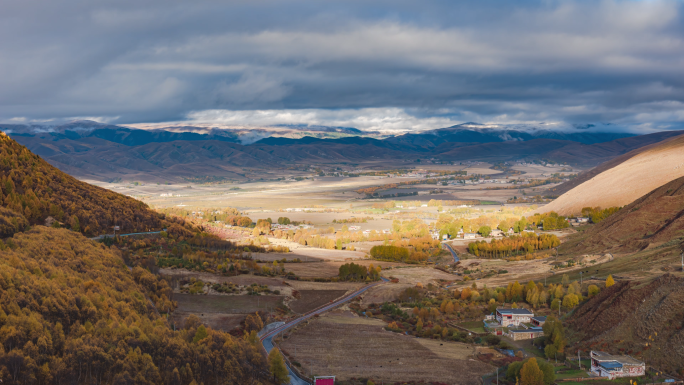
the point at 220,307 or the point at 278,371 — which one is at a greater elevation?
the point at 278,371

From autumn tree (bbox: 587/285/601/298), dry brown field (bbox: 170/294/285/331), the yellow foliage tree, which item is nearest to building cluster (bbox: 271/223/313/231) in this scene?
dry brown field (bbox: 170/294/285/331)

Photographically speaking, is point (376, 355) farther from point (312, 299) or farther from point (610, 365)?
point (312, 299)

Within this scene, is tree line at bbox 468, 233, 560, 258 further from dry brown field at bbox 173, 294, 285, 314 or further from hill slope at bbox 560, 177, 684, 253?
dry brown field at bbox 173, 294, 285, 314

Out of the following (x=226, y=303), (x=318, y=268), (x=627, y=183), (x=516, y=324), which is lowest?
(x=226, y=303)

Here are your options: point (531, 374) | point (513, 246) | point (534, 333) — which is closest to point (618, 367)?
point (531, 374)

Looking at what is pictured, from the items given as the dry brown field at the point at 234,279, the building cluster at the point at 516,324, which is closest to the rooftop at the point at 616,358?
the building cluster at the point at 516,324

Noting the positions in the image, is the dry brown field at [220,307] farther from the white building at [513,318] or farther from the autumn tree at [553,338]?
the autumn tree at [553,338]
